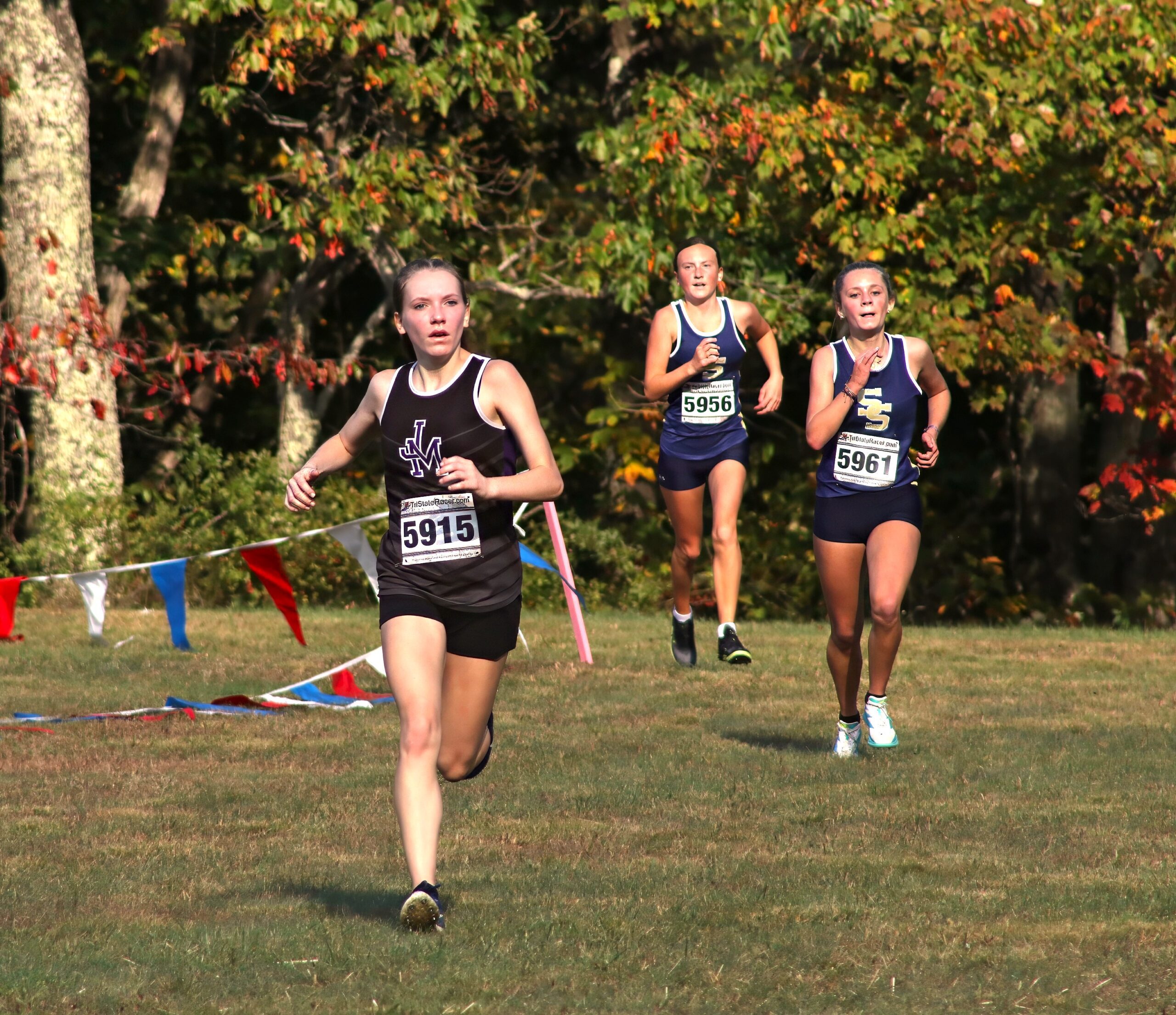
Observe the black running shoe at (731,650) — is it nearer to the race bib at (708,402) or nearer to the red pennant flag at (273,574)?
the race bib at (708,402)

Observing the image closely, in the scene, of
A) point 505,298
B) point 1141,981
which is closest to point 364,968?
point 1141,981

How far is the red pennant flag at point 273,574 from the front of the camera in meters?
10.2

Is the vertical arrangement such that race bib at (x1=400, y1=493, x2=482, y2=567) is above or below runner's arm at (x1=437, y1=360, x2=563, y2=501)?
below

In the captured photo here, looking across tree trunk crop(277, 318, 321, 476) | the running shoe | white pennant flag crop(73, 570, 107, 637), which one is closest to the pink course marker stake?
white pennant flag crop(73, 570, 107, 637)

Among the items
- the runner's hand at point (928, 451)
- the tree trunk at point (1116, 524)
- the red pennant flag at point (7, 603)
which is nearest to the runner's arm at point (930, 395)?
the runner's hand at point (928, 451)

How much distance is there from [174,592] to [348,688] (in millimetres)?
1351

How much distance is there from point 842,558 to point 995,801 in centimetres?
125

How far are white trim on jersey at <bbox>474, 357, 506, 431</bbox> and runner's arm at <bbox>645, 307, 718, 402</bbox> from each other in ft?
13.8

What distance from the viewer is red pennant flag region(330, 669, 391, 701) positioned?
1015 cm

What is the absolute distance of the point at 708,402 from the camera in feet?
33.5

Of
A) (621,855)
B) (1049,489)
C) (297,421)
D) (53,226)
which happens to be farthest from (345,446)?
(1049,489)

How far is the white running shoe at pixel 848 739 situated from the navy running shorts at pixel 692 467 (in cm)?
247

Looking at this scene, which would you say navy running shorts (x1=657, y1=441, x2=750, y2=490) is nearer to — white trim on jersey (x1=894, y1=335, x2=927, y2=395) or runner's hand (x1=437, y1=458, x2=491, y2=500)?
white trim on jersey (x1=894, y1=335, x2=927, y2=395)

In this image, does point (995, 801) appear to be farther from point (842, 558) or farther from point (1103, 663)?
point (1103, 663)
